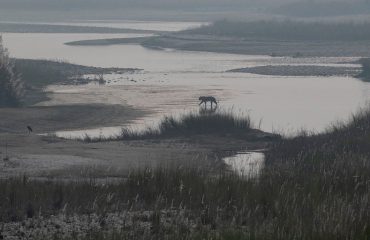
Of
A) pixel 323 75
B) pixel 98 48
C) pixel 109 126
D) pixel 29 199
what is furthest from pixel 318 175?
pixel 98 48

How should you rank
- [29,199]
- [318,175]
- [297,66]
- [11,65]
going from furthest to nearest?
[297,66] → [11,65] → [318,175] → [29,199]

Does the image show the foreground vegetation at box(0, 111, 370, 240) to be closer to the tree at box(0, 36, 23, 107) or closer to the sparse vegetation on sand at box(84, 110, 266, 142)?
the sparse vegetation on sand at box(84, 110, 266, 142)

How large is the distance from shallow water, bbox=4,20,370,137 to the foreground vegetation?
14375mm

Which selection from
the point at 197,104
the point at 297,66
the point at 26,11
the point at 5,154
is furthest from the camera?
the point at 26,11

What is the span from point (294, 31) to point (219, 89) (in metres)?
32.0

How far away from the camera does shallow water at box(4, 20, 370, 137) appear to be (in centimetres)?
3316

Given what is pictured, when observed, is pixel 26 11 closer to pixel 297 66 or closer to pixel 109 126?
pixel 297 66

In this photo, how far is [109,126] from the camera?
1251 inches

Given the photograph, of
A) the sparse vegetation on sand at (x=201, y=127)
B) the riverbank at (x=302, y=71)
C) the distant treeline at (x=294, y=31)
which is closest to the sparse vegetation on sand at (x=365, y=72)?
the riverbank at (x=302, y=71)

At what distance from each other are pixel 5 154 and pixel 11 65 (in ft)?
66.9

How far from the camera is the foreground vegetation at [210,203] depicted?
10.6m

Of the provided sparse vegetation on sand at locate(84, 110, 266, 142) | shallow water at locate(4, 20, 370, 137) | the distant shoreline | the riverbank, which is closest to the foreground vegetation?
sparse vegetation on sand at locate(84, 110, 266, 142)

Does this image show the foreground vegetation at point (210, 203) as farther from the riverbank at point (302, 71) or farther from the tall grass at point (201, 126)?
the riverbank at point (302, 71)

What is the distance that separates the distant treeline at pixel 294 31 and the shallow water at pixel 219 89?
10.3m
